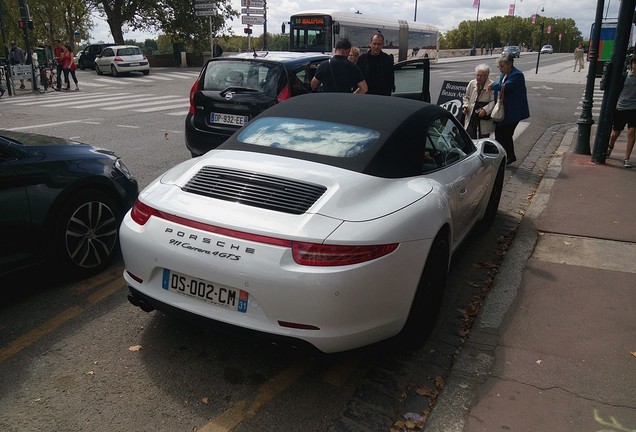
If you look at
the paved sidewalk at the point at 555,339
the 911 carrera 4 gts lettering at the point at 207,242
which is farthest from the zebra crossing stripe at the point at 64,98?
the 911 carrera 4 gts lettering at the point at 207,242

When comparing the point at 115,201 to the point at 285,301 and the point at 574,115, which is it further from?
the point at 574,115

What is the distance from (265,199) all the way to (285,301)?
2.03 ft

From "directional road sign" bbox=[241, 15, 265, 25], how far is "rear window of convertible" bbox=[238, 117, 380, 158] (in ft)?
101

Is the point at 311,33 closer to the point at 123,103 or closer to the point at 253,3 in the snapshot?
the point at 253,3

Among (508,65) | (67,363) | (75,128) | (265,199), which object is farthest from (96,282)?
(75,128)

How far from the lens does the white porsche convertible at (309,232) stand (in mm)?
2748

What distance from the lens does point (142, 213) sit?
10.7 ft

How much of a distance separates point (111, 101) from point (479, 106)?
13737 mm

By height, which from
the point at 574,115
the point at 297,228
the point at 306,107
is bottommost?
the point at 574,115

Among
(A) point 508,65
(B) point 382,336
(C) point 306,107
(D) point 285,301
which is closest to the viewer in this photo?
(D) point 285,301

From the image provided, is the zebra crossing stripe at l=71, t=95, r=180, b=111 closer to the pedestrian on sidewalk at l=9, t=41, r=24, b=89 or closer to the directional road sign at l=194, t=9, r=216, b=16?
the pedestrian on sidewalk at l=9, t=41, r=24, b=89

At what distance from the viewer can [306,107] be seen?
4.11m

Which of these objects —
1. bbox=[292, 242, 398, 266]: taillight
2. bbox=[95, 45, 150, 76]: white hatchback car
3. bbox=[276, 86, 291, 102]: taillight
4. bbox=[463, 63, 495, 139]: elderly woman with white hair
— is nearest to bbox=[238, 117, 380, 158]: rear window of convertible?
bbox=[292, 242, 398, 266]: taillight

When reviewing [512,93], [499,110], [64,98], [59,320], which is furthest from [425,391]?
[64,98]
